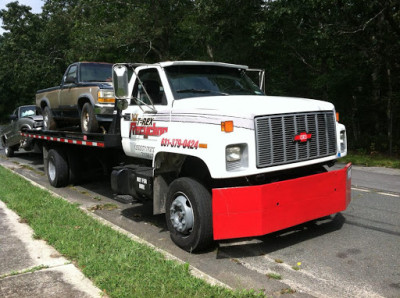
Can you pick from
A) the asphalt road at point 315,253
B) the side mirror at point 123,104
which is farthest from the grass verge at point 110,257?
the side mirror at point 123,104

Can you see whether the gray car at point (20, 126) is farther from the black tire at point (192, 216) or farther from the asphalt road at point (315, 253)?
the black tire at point (192, 216)

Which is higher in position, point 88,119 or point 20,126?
point 88,119

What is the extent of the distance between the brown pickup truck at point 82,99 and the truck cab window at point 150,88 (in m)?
1.40

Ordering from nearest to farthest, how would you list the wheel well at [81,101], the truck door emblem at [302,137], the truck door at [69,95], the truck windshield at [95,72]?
the truck door emblem at [302,137] → the wheel well at [81,101] → the truck door at [69,95] → the truck windshield at [95,72]

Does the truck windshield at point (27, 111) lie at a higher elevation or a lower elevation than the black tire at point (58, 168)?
higher

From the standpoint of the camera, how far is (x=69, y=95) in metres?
8.65

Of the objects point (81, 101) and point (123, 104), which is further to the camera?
point (81, 101)

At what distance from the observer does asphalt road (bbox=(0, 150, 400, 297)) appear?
3900 millimetres

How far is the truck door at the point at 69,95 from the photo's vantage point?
27.8 ft

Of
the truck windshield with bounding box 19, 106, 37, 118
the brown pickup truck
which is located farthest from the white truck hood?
the truck windshield with bounding box 19, 106, 37, 118

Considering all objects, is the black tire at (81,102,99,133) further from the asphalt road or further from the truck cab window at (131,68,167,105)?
the truck cab window at (131,68,167,105)

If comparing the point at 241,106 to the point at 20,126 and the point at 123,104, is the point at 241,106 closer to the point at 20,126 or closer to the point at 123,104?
the point at 123,104

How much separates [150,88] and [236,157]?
6.75 feet

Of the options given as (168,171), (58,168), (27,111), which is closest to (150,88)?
(168,171)
